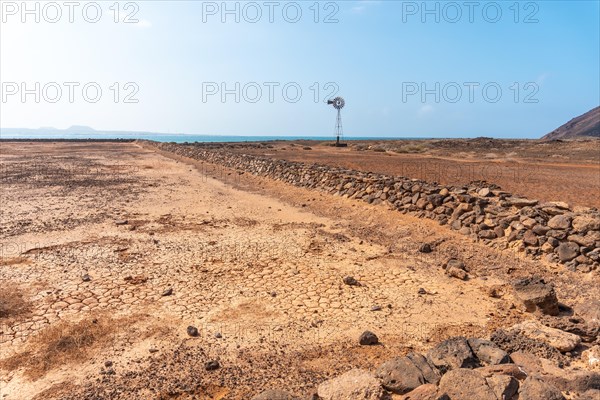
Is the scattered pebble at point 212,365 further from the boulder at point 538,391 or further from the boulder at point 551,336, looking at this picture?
the boulder at point 551,336

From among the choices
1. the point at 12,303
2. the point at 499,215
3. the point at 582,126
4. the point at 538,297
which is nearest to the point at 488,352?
the point at 538,297

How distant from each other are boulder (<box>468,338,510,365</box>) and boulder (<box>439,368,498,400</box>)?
628mm

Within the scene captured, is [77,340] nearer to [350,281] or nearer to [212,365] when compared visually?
[212,365]

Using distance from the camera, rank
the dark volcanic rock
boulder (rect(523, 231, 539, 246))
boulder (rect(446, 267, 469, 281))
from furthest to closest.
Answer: boulder (rect(523, 231, 539, 246))
boulder (rect(446, 267, 469, 281))
the dark volcanic rock

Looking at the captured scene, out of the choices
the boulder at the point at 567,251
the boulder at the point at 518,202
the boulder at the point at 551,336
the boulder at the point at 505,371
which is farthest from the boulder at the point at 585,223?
the boulder at the point at 505,371

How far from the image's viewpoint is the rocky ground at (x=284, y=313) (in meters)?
3.80

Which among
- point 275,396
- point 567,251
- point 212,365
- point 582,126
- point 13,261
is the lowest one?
point 212,365

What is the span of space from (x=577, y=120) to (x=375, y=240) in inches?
5717

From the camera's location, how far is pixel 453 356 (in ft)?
12.8

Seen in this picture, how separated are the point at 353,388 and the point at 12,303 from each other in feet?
16.9

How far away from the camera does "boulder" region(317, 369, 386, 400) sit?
333cm

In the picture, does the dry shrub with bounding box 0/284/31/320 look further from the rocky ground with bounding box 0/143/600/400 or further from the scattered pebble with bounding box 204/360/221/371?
the scattered pebble with bounding box 204/360/221/371

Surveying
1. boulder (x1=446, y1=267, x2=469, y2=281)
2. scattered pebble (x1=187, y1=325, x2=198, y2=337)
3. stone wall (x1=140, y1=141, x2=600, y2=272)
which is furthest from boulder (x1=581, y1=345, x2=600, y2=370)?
scattered pebble (x1=187, y1=325, x2=198, y2=337)

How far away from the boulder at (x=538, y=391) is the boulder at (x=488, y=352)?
2.07 feet
